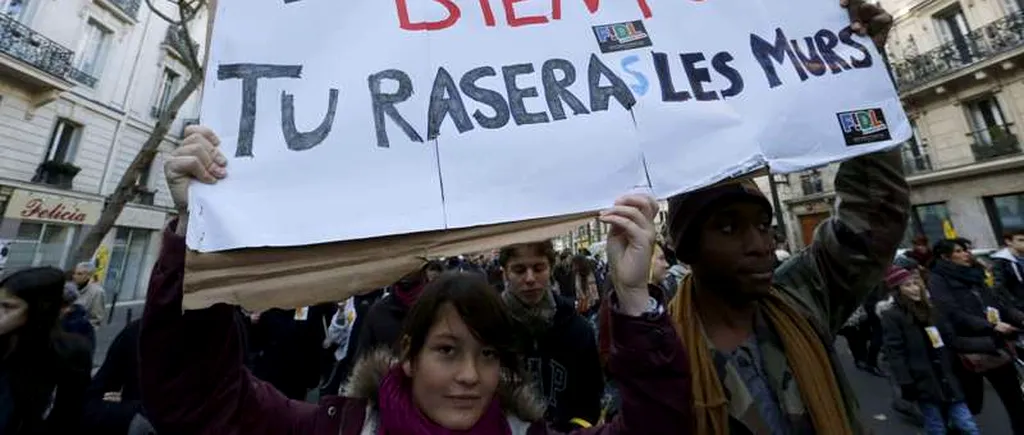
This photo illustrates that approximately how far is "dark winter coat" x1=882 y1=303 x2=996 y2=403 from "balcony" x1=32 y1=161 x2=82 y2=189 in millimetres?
18613

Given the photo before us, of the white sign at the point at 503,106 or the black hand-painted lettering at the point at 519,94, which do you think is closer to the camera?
the white sign at the point at 503,106

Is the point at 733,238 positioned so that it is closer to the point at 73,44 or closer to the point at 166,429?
the point at 166,429

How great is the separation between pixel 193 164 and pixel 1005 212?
71.0ft

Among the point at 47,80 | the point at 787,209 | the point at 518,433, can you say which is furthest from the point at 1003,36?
the point at 47,80

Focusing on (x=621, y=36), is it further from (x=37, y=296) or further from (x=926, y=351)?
(x=926, y=351)

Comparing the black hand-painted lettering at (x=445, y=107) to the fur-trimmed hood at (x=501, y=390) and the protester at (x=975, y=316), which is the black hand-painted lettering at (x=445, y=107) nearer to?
the fur-trimmed hood at (x=501, y=390)

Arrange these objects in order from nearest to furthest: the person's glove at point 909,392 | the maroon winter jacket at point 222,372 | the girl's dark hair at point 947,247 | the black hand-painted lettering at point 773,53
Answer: the maroon winter jacket at point 222,372, the black hand-painted lettering at point 773,53, the person's glove at point 909,392, the girl's dark hair at point 947,247

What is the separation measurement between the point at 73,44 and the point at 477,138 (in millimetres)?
17869

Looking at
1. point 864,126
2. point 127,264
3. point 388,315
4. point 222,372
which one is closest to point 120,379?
point 388,315

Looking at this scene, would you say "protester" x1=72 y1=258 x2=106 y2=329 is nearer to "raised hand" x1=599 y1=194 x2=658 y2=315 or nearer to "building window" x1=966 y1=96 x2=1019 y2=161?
"raised hand" x1=599 y1=194 x2=658 y2=315

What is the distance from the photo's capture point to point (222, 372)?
1185mm

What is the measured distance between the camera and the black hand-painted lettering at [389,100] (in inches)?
48.8

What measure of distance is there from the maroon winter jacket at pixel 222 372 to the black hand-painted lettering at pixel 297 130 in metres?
0.37

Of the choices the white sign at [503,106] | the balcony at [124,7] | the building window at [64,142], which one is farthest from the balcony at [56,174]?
the white sign at [503,106]
